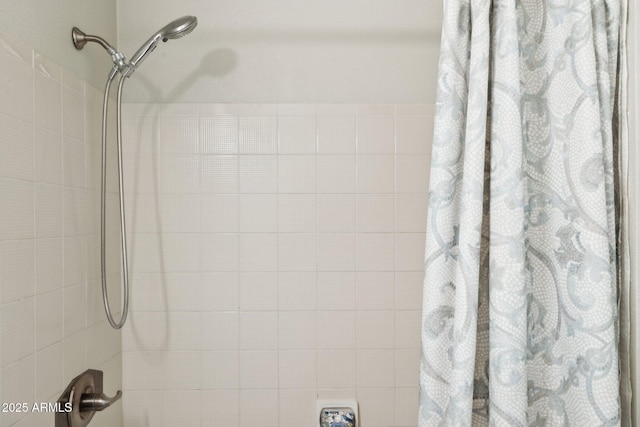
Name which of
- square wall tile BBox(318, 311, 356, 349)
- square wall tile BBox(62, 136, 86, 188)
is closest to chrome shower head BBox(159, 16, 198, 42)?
square wall tile BBox(62, 136, 86, 188)

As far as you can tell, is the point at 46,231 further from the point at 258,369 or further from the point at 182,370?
the point at 258,369

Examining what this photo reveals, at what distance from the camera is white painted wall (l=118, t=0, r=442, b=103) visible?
5.51 ft

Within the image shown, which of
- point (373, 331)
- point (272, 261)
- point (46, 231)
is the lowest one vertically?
point (373, 331)

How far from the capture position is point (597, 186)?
0.95m

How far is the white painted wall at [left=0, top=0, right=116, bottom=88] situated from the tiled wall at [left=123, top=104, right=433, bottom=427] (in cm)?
24

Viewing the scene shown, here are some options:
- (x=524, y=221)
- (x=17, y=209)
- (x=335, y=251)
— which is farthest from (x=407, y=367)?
(x=17, y=209)

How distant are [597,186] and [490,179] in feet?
0.64

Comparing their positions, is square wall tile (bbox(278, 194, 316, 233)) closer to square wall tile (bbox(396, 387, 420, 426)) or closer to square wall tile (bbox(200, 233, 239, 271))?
square wall tile (bbox(200, 233, 239, 271))

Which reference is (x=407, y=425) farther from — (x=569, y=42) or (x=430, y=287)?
(x=569, y=42)

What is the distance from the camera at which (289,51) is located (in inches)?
66.7

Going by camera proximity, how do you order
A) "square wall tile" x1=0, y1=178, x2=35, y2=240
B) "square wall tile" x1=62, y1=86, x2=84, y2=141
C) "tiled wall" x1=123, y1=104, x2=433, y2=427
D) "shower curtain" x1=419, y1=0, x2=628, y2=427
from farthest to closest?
"tiled wall" x1=123, y1=104, x2=433, y2=427, "square wall tile" x1=62, y1=86, x2=84, y2=141, "square wall tile" x1=0, y1=178, x2=35, y2=240, "shower curtain" x1=419, y1=0, x2=628, y2=427

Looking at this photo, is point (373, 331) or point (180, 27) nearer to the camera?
point (180, 27)

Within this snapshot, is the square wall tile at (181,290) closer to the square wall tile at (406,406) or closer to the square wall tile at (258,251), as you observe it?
the square wall tile at (258,251)

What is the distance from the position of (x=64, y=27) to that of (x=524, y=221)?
4.01ft
